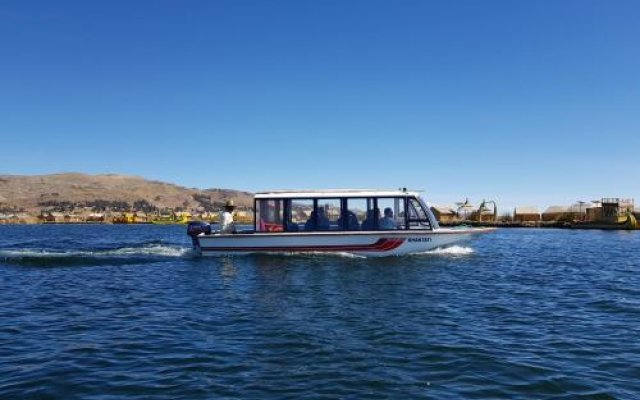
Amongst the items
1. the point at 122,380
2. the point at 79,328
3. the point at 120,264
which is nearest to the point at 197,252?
the point at 120,264

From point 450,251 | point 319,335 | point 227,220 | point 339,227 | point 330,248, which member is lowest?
point 319,335

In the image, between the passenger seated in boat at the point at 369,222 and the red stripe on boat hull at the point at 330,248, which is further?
the passenger seated in boat at the point at 369,222

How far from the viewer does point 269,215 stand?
27.4 m

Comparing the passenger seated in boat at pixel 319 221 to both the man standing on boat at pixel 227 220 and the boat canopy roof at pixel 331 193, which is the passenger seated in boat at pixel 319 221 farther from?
the man standing on boat at pixel 227 220

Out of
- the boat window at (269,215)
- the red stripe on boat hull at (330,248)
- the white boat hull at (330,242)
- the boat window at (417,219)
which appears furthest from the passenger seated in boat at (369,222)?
the boat window at (269,215)

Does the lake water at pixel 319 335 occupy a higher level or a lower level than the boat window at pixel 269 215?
lower

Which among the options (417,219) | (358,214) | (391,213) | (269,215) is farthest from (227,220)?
(417,219)

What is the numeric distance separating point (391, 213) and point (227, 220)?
817 cm

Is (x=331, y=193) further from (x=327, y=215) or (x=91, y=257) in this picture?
(x=91, y=257)

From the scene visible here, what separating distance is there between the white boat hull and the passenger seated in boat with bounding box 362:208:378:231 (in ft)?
1.95

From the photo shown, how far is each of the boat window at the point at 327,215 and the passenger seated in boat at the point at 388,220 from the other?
214cm

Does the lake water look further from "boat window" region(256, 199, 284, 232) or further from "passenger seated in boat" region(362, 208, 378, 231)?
"boat window" region(256, 199, 284, 232)

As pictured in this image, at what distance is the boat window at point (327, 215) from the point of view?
2719 centimetres

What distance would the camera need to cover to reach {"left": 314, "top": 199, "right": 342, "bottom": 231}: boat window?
27188 mm
